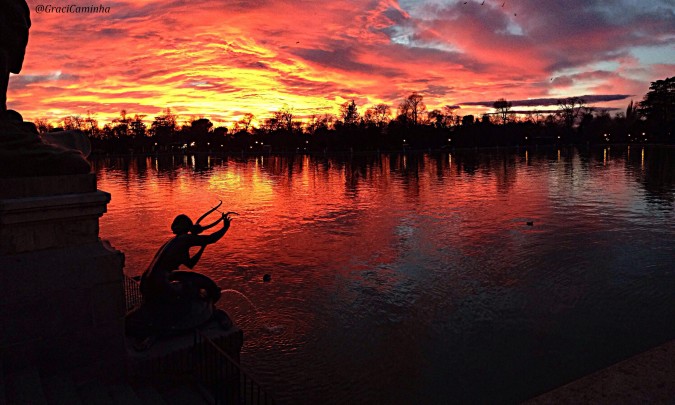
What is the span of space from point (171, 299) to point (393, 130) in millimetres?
104036

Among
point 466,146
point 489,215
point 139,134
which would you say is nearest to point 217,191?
point 489,215

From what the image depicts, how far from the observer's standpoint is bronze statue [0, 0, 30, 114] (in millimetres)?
5578

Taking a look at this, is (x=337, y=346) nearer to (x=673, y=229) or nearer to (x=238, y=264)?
(x=238, y=264)

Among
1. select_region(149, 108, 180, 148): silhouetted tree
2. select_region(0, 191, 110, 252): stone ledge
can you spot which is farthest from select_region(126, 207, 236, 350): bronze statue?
select_region(149, 108, 180, 148): silhouetted tree

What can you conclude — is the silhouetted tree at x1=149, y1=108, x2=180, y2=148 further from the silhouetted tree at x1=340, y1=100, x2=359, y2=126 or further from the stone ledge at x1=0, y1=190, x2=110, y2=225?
the stone ledge at x1=0, y1=190, x2=110, y2=225

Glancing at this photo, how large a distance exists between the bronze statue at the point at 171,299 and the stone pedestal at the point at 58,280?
0.59 metres

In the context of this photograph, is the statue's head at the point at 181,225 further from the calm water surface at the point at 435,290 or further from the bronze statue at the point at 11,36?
the calm water surface at the point at 435,290

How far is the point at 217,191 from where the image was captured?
31172 millimetres

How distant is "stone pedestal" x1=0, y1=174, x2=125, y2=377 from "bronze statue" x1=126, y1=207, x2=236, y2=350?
591 mm

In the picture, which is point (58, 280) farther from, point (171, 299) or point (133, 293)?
point (133, 293)

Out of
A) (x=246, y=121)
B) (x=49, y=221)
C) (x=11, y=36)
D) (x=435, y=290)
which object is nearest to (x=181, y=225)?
(x=49, y=221)

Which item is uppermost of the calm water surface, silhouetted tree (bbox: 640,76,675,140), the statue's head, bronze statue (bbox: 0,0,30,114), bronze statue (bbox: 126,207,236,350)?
silhouetted tree (bbox: 640,76,675,140)

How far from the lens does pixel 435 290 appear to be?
10.9 m

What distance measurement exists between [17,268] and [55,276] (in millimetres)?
370
